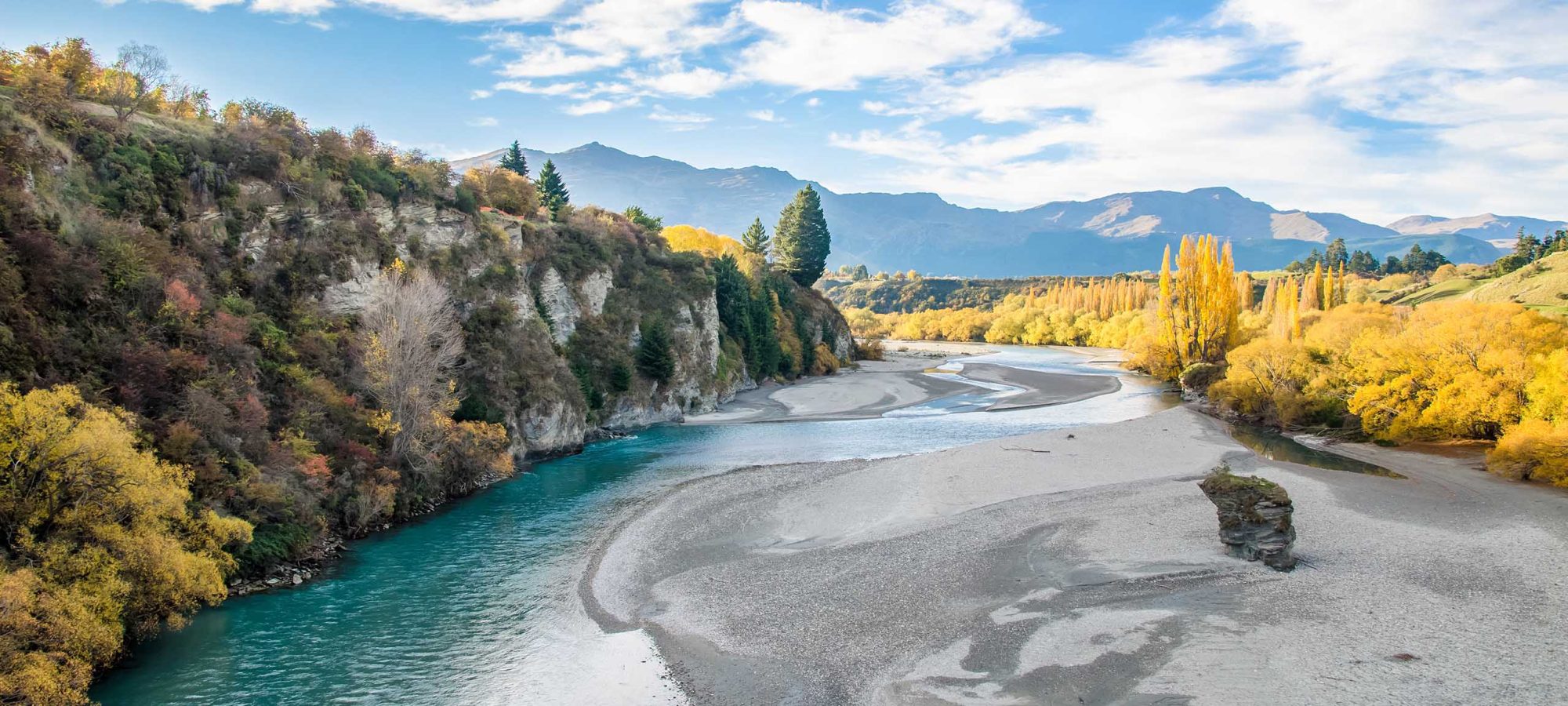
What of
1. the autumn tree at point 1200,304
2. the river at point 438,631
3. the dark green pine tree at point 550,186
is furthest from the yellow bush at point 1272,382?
the dark green pine tree at point 550,186

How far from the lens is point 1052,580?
19.8 m

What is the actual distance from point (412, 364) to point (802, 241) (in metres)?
70.3

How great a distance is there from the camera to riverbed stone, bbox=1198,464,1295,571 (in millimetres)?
20278

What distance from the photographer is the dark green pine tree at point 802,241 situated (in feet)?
320

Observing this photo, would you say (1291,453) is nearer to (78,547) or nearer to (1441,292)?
(78,547)

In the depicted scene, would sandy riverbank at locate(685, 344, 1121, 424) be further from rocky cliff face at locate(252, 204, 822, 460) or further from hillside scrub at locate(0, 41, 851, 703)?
hillside scrub at locate(0, 41, 851, 703)

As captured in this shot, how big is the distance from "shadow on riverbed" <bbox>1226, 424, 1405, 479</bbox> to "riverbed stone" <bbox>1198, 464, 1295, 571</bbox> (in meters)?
15.6

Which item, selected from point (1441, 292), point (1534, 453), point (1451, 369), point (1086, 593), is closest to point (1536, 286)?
point (1441, 292)

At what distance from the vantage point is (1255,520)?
20.5m

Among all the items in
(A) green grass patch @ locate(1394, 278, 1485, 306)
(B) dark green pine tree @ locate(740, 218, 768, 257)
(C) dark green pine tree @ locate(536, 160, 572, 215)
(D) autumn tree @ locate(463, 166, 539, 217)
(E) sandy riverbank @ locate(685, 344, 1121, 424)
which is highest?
(C) dark green pine tree @ locate(536, 160, 572, 215)

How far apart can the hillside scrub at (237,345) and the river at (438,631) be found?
1.12 metres

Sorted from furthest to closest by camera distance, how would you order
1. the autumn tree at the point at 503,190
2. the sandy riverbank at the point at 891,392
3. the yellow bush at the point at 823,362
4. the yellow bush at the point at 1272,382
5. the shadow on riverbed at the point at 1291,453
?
the yellow bush at the point at 823,362, the sandy riverbank at the point at 891,392, the autumn tree at the point at 503,190, the yellow bush at the point at 1272,382, the shadow on riverbed at the point at 1291,453

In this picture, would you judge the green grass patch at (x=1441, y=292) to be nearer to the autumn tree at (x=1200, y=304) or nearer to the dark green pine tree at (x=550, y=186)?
the autumn tree at (x=1200, y=304)

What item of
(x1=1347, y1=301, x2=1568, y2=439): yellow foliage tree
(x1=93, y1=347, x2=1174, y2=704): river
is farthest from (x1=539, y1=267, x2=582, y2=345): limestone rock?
(x1=1347, y1=301, x2=1568, y2=439): yellow foliage tree
